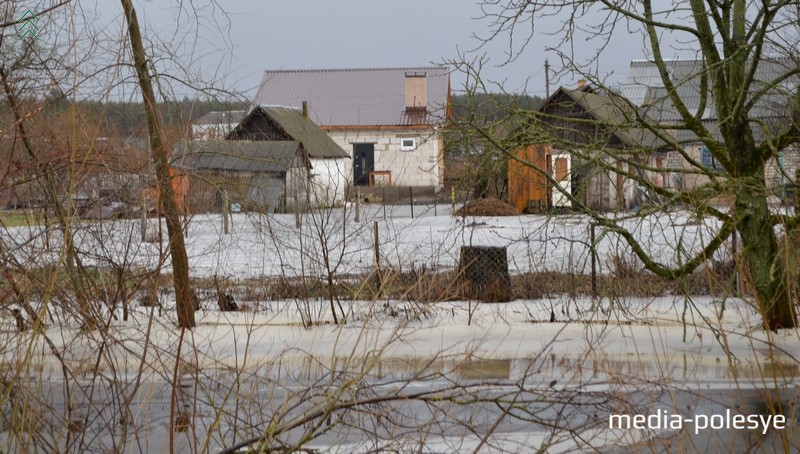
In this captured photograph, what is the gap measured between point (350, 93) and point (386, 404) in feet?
153

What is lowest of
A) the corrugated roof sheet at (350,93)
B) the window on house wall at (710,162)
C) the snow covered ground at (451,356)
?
the snow covered ground at (451,356)

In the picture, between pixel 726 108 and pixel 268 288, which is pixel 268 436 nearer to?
pixel 726 108

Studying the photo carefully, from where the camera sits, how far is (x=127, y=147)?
1056 centimetres

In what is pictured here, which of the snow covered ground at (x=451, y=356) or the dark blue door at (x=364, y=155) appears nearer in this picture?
the snow covered ground at (x=451, y=356)

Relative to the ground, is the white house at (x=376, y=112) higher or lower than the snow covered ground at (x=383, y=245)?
higher

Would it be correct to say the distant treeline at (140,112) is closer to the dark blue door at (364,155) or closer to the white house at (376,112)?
the white house at (376,112)

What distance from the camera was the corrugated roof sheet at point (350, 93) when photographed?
162ft

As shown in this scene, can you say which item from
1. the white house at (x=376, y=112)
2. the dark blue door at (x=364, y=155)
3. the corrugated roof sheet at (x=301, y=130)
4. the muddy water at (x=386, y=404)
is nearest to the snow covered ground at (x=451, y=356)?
the muddy water at (x=386, y=404)

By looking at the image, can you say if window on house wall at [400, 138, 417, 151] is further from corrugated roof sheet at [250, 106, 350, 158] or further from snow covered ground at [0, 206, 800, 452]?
snow covered ground at [0, 206, 800, 452]

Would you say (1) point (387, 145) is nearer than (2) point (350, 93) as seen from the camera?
Yes

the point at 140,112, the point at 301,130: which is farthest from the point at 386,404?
the point at 301,130

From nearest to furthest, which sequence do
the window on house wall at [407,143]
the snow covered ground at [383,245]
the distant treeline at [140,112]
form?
the distant treeline at [140,112] < the snow covered ground at [383,245] < the window on house wall at [407,143]

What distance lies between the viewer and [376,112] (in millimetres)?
49688

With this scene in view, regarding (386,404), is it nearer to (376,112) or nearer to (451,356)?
(451,356)
